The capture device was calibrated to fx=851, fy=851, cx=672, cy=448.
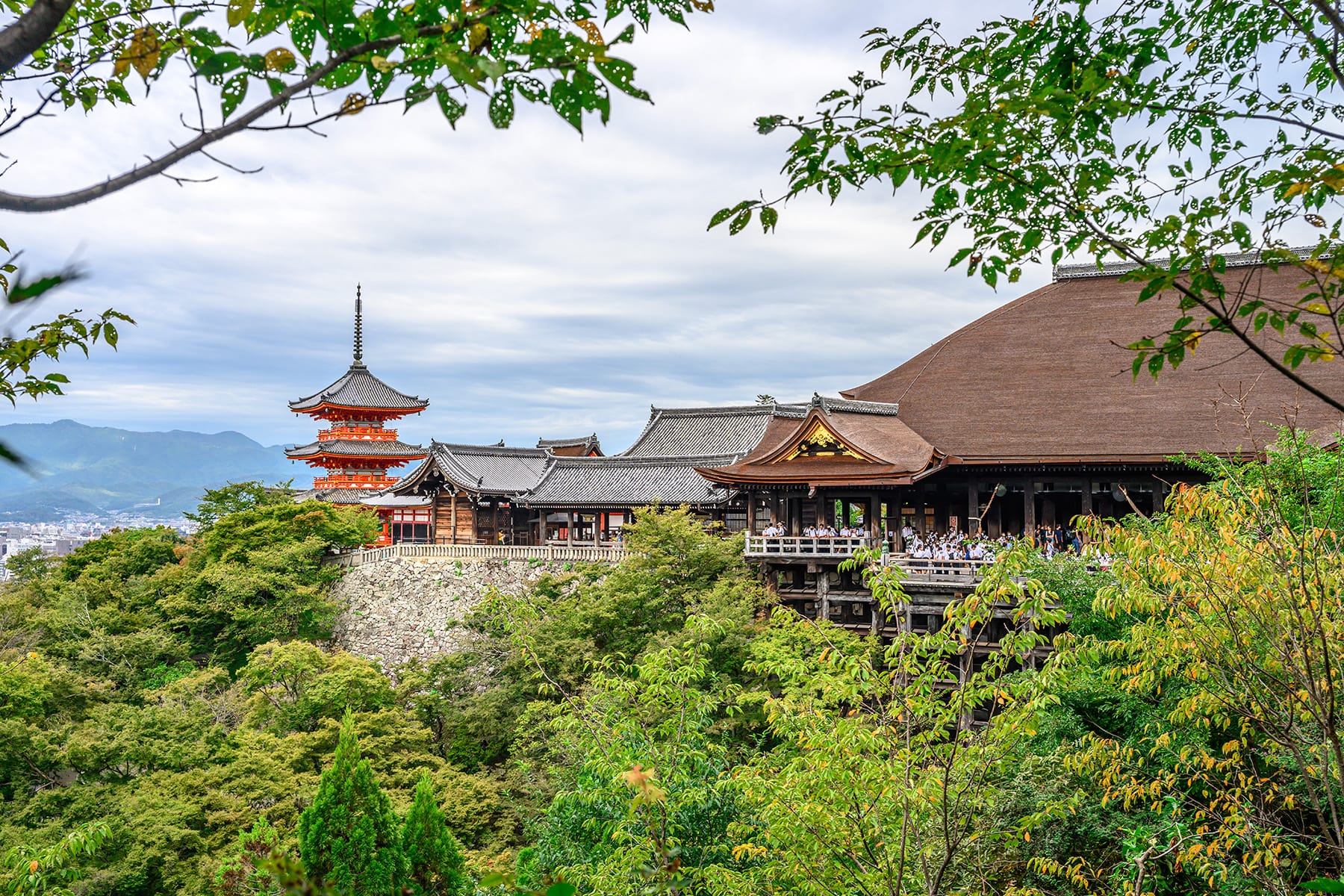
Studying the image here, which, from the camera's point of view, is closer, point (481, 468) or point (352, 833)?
point (352, 833)

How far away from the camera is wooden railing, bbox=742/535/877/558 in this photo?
18781 mm

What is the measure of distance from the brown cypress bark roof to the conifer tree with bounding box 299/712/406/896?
13607 millimetres

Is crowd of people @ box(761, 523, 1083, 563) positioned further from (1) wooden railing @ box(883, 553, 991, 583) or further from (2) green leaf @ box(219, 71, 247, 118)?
(2) green leaf @ box(219, 71, 247, 118)

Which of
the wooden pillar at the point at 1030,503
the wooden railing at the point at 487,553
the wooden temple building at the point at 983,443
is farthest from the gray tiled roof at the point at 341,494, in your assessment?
the wooden pillar at the point at 1030,503

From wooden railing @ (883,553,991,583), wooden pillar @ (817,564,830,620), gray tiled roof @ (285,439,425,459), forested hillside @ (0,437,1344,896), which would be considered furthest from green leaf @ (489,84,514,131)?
gray tiled roof @ (285,439,425,459)

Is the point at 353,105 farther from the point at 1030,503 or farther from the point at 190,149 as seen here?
the point at 1030,503

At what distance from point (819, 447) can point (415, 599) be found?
11942mm

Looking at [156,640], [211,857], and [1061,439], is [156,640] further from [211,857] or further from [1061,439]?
[1061,439]

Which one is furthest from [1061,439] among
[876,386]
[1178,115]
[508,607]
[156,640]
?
[156,640]

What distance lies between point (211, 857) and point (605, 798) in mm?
7848

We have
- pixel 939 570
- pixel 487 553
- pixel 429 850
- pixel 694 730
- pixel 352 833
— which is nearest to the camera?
pixel 694 730

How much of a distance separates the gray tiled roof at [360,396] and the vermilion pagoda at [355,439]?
31 mm

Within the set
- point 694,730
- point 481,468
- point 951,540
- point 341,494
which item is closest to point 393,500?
point 341,494

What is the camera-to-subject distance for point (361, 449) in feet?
115
